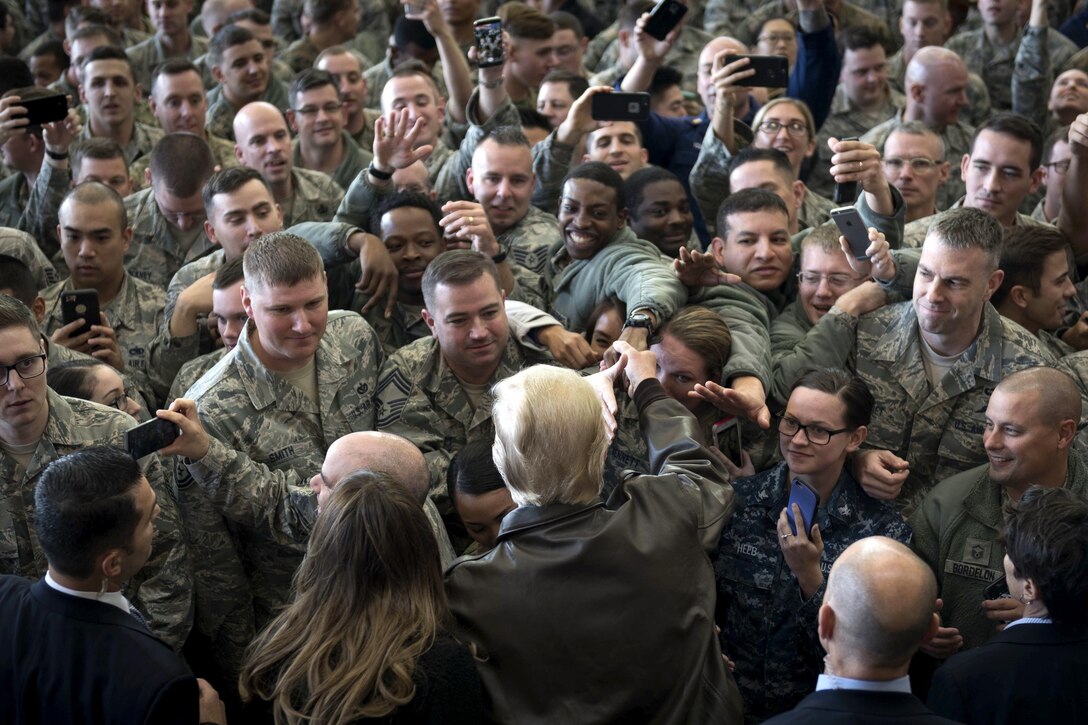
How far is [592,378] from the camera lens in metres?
3.51

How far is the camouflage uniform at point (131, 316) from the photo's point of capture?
5.02m

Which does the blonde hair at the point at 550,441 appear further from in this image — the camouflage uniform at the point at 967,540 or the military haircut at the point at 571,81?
the military haircut at the point at 571,81

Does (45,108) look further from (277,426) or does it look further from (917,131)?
(917,131)

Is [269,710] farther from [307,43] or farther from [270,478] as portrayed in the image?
[307,43]

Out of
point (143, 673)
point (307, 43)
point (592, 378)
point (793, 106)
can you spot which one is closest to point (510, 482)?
point (592, 378)

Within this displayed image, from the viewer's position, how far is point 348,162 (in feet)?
21.8

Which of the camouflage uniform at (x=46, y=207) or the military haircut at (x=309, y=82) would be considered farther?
the military haircut at (x=309, y=82)

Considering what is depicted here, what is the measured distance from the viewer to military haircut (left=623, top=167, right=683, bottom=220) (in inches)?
209

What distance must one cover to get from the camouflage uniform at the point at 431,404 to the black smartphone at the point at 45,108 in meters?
2.49

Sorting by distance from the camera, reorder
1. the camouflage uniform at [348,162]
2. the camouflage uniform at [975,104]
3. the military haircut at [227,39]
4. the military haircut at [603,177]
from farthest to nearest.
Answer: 1. the camouflage uniform at [975,104]
2. the military haircut at [227,39]
3. the camouflage uniform at [348,162]
4. the military haircut at [603,177]

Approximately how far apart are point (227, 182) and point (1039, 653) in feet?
11.7

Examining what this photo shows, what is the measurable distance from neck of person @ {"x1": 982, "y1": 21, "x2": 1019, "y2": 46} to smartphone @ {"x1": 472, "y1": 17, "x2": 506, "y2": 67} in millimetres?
3749

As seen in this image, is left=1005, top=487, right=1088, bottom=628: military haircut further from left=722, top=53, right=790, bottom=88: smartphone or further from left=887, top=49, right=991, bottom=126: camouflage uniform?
left=887, top=49, right=991, bottom=126: camouflage uniform

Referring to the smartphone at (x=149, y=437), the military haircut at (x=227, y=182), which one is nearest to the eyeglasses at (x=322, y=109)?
the military haircut at (x=227, y=182)
